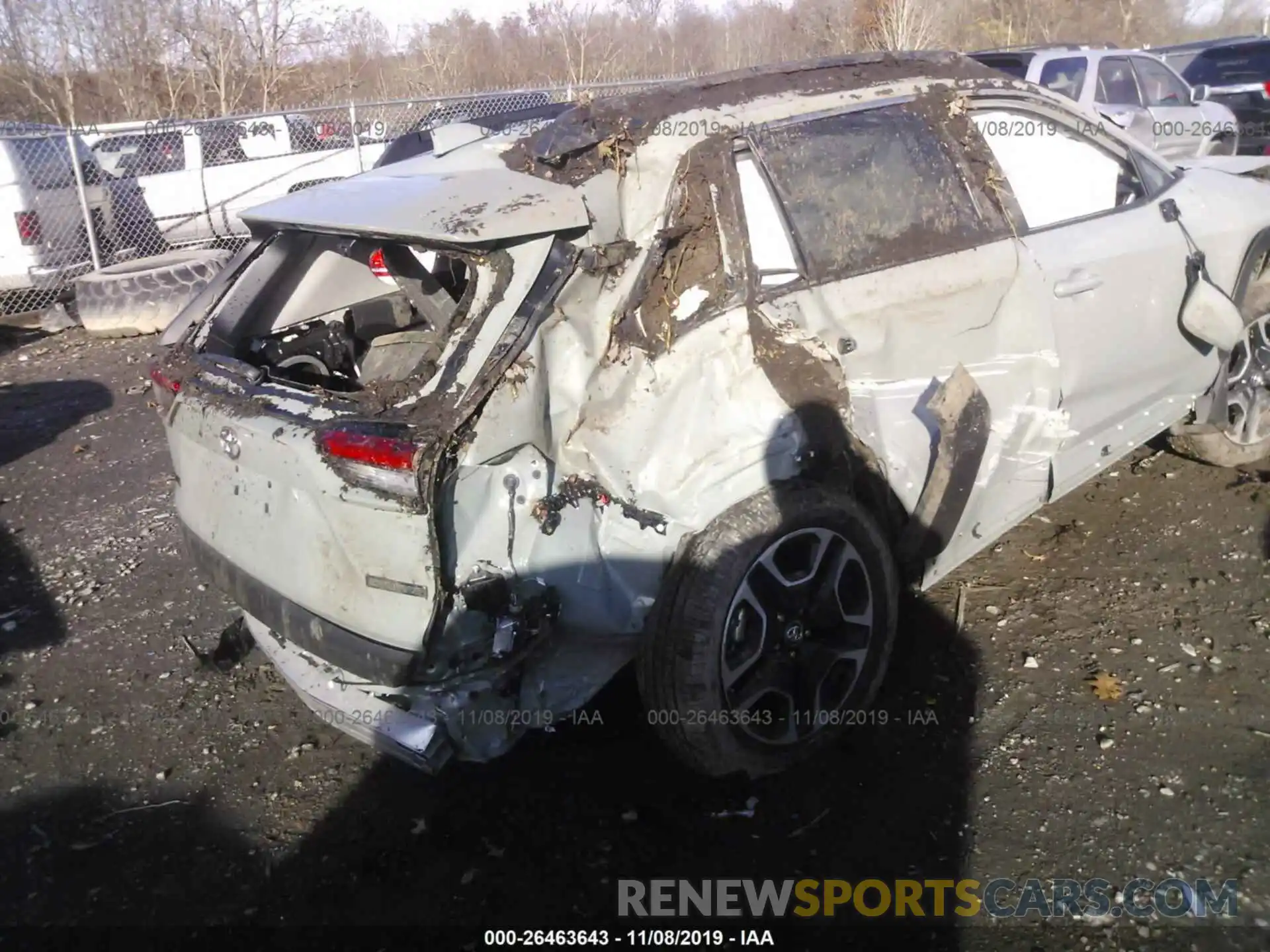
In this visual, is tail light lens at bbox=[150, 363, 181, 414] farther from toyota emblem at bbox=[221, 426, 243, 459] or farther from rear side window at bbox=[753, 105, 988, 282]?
rear side window at bbox=[753, 105, 988, 282]

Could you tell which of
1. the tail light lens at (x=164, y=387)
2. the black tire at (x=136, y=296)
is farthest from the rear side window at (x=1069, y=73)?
the tail light lens at (x=164, y=387)

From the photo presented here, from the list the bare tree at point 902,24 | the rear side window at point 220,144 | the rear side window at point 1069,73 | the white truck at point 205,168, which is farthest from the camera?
the bare tree at point 902,24

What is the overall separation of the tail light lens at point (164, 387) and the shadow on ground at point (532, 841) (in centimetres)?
127

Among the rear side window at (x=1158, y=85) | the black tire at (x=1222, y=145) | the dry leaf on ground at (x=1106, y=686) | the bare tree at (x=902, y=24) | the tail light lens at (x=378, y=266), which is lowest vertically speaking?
the dry leaf on ground at (x=1106, y=686)

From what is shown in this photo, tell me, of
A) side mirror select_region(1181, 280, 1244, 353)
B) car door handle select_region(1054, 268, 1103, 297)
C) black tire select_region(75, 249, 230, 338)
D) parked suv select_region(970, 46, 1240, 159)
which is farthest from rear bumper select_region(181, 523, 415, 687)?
parked suv select_region(970, 46, 1240, 159)

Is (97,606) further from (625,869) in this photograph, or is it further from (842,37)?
(842,37)

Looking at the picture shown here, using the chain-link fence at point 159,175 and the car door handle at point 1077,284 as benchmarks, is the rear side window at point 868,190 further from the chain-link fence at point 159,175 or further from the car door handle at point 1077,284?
the chain-link fence at point 159,175

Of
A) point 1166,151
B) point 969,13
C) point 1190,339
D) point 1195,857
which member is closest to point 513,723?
point 1195,857

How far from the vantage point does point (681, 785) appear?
3127mm

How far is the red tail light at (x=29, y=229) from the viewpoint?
9.48m

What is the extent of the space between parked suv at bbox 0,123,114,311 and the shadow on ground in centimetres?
817

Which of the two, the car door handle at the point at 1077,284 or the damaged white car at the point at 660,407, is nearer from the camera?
the damaged white car at the point at 660,407

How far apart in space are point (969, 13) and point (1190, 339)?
32531 mm

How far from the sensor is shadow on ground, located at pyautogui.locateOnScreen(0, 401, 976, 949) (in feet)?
8.93
